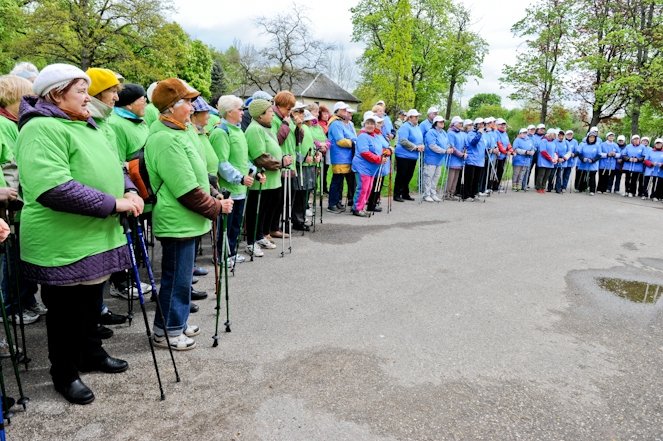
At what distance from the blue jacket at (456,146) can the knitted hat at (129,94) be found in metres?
9.49

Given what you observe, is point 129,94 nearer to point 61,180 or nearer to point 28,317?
point 61,180

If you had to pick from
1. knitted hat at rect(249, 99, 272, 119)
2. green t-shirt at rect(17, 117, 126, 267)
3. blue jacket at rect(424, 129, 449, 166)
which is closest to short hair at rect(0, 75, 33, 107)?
green t-shirt at rect(17, 117, 126, 267)

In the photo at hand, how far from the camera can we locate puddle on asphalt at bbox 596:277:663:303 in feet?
20.1

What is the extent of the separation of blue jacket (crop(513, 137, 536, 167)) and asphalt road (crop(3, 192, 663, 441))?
29.0 ft

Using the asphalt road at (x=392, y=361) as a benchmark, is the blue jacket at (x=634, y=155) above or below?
above

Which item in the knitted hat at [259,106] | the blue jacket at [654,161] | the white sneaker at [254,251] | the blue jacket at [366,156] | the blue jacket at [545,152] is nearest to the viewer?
the knitted hat at [259,106]

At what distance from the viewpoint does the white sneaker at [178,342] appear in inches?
157

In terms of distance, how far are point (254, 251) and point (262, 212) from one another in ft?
2.13

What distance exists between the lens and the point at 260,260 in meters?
6.72

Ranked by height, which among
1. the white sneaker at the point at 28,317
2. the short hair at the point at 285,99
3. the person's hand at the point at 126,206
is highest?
the short hair at the point at 285,99

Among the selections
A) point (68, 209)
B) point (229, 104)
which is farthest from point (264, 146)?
point (68, 209)

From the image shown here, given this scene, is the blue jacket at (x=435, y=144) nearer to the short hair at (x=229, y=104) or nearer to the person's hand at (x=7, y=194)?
the short hair at (x=229, y=104)

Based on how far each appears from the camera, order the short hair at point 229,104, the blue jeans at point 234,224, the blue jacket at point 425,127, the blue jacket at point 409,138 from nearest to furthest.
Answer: the short hair at point 229,104 < the blue jeans at point 234,224 < the blue jacket at point 409,138 < the blue jacket at point 425,127

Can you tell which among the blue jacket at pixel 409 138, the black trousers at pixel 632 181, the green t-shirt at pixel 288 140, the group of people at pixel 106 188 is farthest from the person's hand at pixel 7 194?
the black trousers at pixel 632 181
